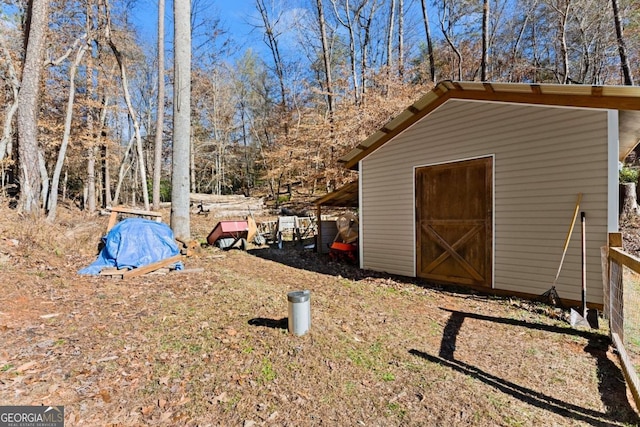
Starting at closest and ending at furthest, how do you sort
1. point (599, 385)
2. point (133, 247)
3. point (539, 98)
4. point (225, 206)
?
point (599, 385), point (539, 98), point (133, 247), point (225, 206)

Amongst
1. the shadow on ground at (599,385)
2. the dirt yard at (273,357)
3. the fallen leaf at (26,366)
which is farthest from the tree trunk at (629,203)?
the fallen leaf at (26,366)

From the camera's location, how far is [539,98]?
4738 mm

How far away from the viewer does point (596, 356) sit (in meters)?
3.24

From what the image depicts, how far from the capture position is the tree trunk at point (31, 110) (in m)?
6.32

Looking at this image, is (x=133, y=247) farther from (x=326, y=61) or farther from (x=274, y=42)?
(x=274, y=42)

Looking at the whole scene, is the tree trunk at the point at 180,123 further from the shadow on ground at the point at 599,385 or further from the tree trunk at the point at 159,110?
the shadow on ground at the point at 599,385

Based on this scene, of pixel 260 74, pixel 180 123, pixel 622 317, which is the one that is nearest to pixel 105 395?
pixel 622 317

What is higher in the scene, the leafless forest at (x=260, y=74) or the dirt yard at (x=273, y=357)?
the leafless forest at (x=260, y=74)

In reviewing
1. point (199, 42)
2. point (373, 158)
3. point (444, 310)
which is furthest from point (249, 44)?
point (444, 310)

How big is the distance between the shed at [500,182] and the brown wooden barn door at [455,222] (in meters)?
0.02

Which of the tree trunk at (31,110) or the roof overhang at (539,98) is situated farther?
the tree trunk at (31,110)

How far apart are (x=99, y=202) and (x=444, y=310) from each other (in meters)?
19.3

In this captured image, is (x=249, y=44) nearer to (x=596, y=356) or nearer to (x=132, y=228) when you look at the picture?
(x=132, y=228)

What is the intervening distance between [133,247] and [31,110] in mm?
3924
